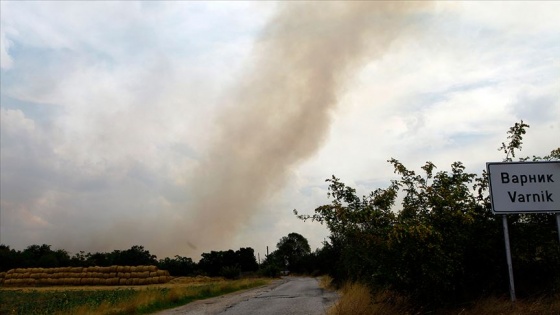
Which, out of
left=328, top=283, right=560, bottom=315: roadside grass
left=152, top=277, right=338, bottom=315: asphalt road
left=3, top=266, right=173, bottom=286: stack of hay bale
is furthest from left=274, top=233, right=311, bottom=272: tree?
left=328, top=283, right=560, bottom=315: roadside grass

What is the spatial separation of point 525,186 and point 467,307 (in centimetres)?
281

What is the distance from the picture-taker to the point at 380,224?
404 inches

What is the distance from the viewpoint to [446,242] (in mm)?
9625

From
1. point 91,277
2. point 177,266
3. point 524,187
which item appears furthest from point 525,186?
point 177,266

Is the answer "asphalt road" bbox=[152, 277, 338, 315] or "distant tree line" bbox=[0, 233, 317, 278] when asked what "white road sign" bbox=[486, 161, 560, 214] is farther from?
"distant tree line" bbox=[0, 233, 317, 278]

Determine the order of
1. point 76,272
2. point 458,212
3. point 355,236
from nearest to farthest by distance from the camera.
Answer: point 458,212
point 355,236
point 76,272

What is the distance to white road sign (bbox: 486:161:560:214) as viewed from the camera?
32.6 feet

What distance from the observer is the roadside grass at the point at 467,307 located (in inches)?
356

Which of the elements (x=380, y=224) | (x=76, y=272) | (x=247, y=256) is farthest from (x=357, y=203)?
(x=247, y=256)

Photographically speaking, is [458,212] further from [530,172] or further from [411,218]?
[530,172]

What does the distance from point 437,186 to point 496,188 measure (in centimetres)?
119

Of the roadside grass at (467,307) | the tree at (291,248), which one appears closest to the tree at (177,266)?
the tree at (291,248)

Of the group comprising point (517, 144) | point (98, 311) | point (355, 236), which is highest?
point (517, 144)

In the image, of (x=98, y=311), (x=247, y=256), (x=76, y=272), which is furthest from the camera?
(x=247, y=256)
